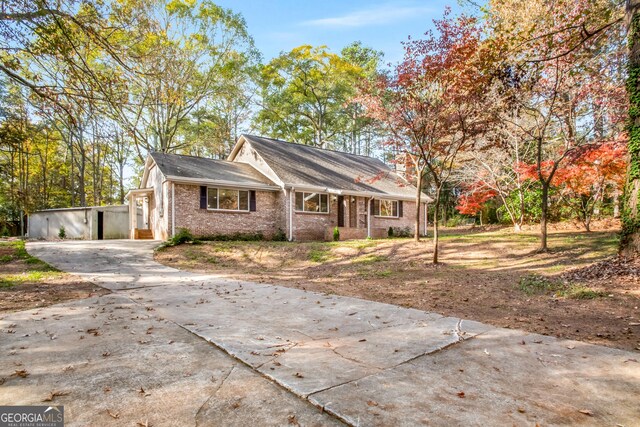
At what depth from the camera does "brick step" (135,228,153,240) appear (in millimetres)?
18469

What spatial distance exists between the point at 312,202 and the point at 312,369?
52.5 ft


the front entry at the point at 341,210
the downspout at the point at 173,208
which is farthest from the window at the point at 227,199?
the front entry at the point at 341,210

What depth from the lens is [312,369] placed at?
2.84 meters

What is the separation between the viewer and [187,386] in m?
2.54

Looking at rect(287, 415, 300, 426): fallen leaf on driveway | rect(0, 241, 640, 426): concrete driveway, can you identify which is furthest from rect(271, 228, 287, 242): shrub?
rect(287, 415, 300, 426): fallen leaf on driveway

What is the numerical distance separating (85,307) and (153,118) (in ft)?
82.8

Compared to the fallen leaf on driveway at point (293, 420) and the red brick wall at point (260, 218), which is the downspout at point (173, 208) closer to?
the red brick wall at point (260, 218)

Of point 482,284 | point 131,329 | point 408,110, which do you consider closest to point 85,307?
point 131,329

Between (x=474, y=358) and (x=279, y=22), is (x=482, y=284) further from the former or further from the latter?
(x=279, y=22)

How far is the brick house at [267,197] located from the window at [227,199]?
0.12 ft

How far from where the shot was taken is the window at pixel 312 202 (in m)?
18.3

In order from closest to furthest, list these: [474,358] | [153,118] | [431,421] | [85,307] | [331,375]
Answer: [431,421] < [331,375] < [474,358] < [85,307] < [153,118]

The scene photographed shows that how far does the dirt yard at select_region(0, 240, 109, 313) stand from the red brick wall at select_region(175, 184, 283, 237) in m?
6.32

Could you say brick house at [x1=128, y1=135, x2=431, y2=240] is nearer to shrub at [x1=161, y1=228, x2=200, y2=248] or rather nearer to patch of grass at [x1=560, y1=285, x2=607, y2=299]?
shrub at [x1=161, y1=228, x2=200, y2=248]
